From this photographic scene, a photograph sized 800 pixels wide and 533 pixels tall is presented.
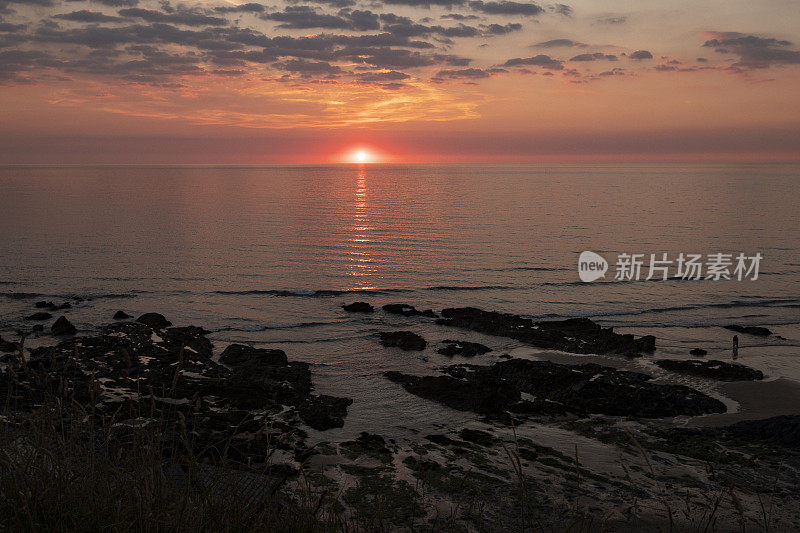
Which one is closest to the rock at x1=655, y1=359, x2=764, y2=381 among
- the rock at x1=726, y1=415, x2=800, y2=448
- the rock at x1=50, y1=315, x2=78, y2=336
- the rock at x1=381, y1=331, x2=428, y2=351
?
the rock at x1=726, y1=415, x2=800, y2=448

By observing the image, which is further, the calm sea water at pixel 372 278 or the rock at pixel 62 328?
the calm sea water at pixel 372 278

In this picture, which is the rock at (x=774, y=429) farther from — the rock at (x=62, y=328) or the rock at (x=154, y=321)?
the rock at (x=62, y=328)

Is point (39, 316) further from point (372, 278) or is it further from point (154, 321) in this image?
point (372, 278)

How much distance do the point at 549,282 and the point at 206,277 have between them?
65.7 ft

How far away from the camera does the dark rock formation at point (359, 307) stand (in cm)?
2661

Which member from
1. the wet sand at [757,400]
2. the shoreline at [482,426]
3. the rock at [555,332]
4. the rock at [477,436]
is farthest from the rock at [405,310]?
the rock at [477,436]

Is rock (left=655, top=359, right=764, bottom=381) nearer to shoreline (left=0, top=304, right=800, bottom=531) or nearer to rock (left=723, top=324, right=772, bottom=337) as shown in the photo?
shoreline (left=0, top=304, right=800, bottom=531)

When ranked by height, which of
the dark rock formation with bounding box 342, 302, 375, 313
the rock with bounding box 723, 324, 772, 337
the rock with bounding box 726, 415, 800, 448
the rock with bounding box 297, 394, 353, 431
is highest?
the rock with bounding box 726, 415, 800, 448

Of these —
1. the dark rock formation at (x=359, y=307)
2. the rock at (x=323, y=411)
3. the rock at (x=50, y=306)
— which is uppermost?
the rock at (x=323, y=411)

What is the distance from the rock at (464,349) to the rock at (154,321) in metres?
10.9

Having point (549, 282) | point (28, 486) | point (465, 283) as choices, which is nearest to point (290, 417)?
point (28, 486)

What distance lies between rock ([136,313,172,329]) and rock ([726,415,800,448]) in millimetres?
19333

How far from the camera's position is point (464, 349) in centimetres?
2044

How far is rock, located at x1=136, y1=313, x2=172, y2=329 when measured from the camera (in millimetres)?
22750
